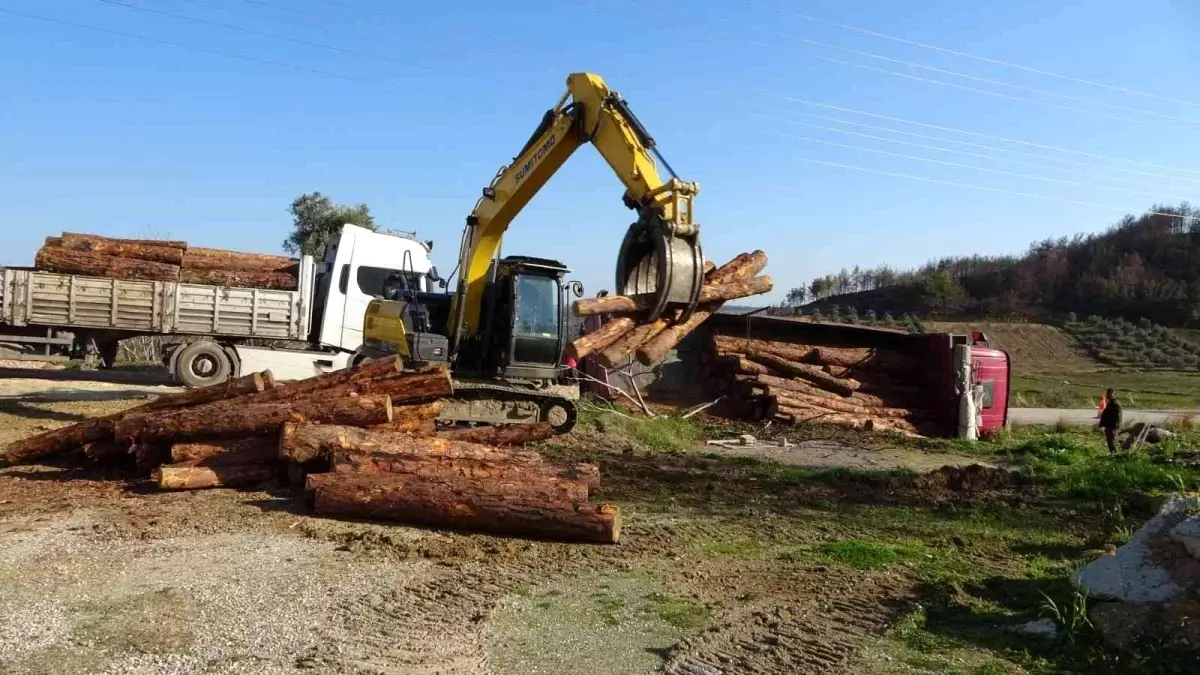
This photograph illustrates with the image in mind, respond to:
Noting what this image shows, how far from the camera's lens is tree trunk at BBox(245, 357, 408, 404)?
9266 mm

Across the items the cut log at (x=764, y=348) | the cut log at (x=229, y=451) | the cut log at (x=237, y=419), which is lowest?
the cut log at (x=229, y=451)

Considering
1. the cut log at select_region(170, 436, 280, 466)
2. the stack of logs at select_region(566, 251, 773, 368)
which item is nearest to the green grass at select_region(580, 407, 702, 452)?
the stack of logs at select_region(566, 251, 773, 368)

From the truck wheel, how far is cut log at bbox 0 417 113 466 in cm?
694

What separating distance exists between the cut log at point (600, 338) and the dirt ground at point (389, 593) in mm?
1493

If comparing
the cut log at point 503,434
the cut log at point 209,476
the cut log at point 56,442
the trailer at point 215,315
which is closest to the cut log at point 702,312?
the cut log at point 503,434

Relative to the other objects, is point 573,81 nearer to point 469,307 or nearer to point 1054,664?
point 469,307

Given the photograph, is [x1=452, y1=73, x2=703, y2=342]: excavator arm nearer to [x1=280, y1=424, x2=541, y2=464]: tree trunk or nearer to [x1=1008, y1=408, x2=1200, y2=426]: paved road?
[x1=280, y1=424, x2=541, y2=464]: tree trunk

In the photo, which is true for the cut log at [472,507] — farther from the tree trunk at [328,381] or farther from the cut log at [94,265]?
the cut log at [94,265]

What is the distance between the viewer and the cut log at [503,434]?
32.2 ft

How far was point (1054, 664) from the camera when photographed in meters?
4.57

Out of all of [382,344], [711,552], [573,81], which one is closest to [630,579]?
[711,552]

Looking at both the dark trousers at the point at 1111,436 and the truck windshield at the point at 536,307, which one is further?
the dark trousers at the point at 1111,436

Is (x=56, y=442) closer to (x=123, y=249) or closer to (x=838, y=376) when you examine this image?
(x=123, y=249)

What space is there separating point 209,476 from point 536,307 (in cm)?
488
